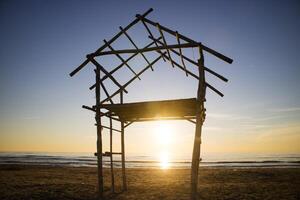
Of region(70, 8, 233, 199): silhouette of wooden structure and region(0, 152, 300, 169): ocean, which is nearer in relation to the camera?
region(70, 8, 233, 199): silhouette of wooden structure

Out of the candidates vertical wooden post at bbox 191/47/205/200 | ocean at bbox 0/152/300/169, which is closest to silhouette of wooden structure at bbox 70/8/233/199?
vertical wooden post at bbox 191/47/205/200

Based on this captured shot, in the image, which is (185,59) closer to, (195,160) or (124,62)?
(124,62)

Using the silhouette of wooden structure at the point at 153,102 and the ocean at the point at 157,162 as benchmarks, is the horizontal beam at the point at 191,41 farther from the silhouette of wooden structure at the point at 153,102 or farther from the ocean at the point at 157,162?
the ocean at the point at 157,162

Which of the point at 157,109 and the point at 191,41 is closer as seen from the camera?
the point at 191,41

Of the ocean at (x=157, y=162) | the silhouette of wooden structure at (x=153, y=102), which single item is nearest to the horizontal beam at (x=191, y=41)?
the silhouette of wooden structure at (x=153, y=102)

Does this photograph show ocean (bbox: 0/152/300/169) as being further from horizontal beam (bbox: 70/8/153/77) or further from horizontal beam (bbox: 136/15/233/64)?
horizontal beam (bbox: 136/15/233/64)

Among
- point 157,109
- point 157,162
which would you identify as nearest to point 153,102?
point 157,109

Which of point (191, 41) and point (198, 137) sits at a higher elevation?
point (191, 41)

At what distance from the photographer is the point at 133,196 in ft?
37.3

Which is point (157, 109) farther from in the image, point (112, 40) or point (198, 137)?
point (112, 40)

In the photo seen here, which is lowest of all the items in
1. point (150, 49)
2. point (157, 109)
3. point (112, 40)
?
point (157, 109)

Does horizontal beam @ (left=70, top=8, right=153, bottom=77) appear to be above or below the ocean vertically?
above

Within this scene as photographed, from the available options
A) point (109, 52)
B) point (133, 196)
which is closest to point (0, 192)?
point (133, 196)

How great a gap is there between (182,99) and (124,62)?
11.1 ft
